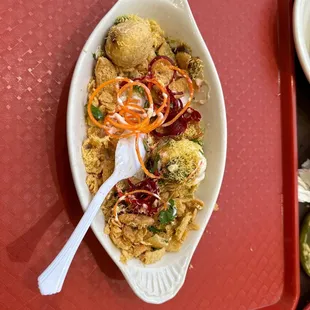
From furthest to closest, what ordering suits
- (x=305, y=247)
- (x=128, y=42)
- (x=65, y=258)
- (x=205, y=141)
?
1. (x=305, y=247)
2. (x=205, y=141)
3. (x=128, y=42)
4. (x=65, y=258)

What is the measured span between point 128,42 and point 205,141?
0.98 feet

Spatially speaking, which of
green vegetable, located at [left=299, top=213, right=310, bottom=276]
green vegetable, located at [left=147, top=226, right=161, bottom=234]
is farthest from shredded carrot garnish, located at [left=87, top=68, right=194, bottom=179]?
green vegetable, located at [left=299, top=213, right=310, bottom=276]

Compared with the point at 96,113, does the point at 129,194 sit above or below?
below

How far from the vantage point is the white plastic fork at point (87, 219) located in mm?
746

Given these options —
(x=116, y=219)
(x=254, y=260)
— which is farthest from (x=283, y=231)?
(x=116, y=219)

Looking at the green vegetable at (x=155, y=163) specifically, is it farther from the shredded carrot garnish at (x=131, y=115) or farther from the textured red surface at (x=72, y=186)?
the textured red surface at (x=72, y=186)

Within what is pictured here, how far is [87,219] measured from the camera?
796 millimetres

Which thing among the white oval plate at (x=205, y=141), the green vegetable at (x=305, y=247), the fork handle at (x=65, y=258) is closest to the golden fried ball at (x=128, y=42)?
the white oval plate at (x=205, y=141)

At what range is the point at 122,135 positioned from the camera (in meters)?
0.89

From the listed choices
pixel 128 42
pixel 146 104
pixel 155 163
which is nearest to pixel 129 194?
pixel 155 163

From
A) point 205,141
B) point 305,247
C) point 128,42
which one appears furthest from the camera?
point 305,247

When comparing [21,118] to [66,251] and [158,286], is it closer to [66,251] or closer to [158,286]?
[66,251]

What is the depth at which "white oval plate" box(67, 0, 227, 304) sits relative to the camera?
2.77ft

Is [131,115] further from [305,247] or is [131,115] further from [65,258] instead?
[305,247]
